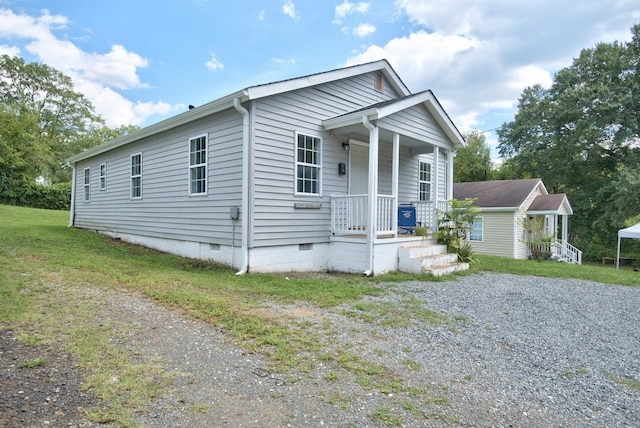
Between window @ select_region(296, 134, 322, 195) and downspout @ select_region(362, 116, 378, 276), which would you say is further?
window @ select_region(296, 134, 322, 195)

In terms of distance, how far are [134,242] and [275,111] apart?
21.4ft

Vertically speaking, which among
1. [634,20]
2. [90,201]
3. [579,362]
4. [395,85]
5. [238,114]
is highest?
[634,20]

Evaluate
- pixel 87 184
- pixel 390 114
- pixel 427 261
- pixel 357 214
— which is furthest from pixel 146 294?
pixel 87 184

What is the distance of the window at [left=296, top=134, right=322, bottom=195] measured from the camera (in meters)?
7.95

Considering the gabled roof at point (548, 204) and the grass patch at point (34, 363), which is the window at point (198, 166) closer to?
the grass patch at point (34, 363)

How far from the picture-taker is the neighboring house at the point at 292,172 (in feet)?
23.8

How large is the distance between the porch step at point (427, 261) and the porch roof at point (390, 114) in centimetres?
267

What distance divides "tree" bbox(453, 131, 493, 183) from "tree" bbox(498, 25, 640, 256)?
6.53 meters

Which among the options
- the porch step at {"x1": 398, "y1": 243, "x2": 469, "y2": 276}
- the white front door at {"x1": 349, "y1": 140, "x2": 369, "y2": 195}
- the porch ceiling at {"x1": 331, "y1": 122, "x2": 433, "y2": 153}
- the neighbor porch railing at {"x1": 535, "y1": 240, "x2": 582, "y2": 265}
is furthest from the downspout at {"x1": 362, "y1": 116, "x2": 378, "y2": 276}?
the neighbor porch railing at {"x1": 535, "y1": 240, "x2": 582, "y2": 265}

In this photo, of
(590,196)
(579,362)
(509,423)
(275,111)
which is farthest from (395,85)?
(590,196)

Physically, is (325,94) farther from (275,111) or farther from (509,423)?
(509,423)

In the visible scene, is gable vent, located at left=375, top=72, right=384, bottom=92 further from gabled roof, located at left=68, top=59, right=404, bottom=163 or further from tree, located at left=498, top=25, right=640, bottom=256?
tree, located at left=498, top=25, right=640, bottom=256

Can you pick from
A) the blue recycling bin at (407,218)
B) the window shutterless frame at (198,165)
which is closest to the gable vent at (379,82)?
the blue recycling bin at (407,218)

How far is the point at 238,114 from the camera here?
727cm
